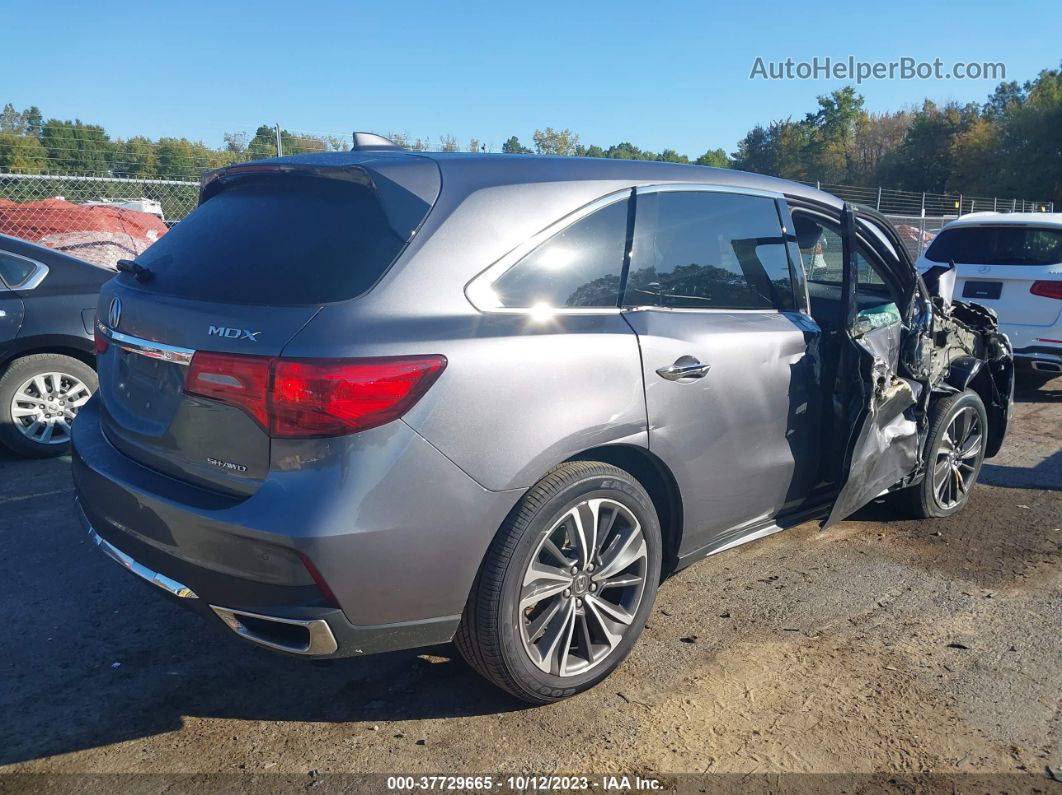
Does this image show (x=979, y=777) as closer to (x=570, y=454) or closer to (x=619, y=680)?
(x=619, y=680)

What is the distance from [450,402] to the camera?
8.02 ft

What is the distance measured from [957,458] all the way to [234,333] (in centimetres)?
412

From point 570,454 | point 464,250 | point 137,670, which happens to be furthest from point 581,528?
point 137,670

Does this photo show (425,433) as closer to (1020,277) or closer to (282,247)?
(282,247)

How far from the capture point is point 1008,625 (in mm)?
3605

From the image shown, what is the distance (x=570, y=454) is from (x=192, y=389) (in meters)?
1.18

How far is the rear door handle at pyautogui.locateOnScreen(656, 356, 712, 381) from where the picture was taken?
303 cm

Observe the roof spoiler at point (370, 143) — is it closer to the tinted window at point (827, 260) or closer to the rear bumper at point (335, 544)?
the rear bumper at point (335, 544)

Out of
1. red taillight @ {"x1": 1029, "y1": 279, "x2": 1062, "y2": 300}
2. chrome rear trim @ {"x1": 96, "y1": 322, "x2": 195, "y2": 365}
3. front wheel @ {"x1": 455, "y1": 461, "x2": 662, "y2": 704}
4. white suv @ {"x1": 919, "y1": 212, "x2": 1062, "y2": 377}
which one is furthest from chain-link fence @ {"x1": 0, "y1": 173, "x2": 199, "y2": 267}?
red taillight @ {"x1": 1029, "y1": 279, "x2": 1062, "y2": 300}

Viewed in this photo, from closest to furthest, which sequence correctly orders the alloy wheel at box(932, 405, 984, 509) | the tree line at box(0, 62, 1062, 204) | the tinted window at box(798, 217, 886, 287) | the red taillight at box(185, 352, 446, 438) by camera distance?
the red taillight at box(185, 352, 446, 438) < the tinted window at box(798, 217, 886, 287) < the alloy wheel at box(932, 405, 984, 509) < the tree line at box(0, 62, 1062, 204)

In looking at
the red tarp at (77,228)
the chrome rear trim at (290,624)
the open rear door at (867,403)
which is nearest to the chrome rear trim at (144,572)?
the chrome rear trim at (290,624)

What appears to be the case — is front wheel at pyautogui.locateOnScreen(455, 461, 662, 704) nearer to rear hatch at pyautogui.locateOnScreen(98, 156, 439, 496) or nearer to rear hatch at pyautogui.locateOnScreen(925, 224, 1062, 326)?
rear hatch at pyautogui.locateOnScreen(98, 156, 439, 496)

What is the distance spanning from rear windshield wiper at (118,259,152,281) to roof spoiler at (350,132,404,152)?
87 centimetres

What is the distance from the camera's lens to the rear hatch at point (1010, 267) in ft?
24.3
